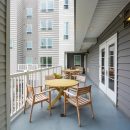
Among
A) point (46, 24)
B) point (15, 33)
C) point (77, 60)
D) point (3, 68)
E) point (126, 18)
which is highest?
point (46, 24)

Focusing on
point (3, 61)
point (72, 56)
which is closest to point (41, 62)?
point (72, 56)

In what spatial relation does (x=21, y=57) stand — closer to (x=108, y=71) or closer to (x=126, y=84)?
(x=108, y=71)

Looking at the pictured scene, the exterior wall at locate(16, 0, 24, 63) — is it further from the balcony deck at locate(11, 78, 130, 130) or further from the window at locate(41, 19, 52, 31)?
the balcony deck at locate(11, 78, 130, 130)

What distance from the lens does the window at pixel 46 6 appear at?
46.2ft

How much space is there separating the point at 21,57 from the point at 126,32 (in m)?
12.3

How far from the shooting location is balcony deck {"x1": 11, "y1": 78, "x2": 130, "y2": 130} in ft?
9.45

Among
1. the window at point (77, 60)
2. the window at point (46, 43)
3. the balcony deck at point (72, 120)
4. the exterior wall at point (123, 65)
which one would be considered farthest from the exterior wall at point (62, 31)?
the balcony deck at point (72, 120)

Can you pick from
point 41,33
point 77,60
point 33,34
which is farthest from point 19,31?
point 77,60

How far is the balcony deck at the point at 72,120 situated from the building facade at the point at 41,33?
920 centimetres

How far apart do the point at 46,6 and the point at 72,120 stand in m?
13.0

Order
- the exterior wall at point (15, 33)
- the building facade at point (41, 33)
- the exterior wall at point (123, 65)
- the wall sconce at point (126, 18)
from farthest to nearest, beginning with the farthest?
1. the exterior wall at point (15, 33)
2. the building facade at point (41, 33)
3. the exterior wall at point (123, 65)
4. the wall sconce at point (126, 18)

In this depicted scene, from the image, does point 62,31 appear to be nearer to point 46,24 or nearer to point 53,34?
point 53,34

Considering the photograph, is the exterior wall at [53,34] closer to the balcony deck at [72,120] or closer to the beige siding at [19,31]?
the beige siding at [19,31]

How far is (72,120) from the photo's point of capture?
3.22 meters
